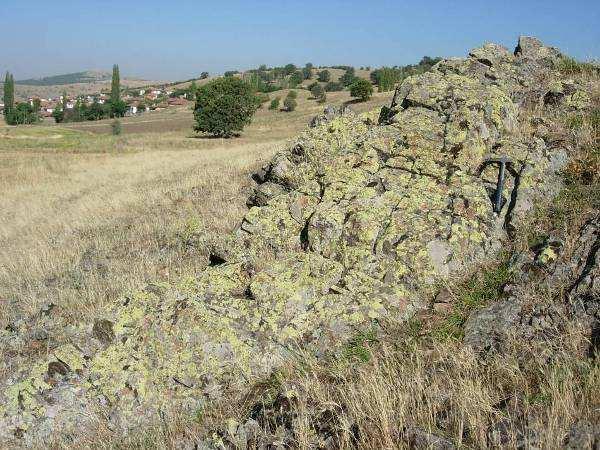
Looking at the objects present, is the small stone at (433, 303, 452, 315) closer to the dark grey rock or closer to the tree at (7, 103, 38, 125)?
the dark grey rock

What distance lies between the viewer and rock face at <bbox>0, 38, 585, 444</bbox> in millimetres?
4887

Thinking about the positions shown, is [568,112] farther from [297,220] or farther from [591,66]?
[297,220]

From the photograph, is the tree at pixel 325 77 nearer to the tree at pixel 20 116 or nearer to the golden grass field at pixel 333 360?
the tree at pixel 20 116

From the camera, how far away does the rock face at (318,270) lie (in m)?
4.89

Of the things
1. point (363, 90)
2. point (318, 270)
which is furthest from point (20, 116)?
point (318, 270)

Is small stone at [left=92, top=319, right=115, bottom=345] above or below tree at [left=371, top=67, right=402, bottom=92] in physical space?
below

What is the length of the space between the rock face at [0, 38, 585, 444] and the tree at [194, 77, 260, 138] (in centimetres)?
5769

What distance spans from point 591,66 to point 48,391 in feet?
41.7

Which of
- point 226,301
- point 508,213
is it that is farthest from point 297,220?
point 508,213

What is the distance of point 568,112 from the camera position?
890cm

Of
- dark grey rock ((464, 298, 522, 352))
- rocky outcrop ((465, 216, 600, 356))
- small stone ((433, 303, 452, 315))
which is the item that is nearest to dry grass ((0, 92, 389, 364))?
small stone ((433, 303, 452, 315))

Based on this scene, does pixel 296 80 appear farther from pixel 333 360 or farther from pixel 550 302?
pixel 333 360

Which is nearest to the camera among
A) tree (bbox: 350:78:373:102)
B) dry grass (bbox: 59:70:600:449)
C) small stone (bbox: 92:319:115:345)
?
dry grass (bbox: 59:70:600:449)

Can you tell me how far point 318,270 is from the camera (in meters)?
5.92
